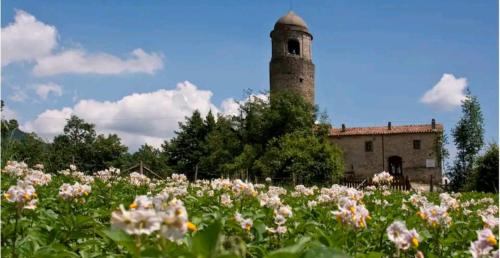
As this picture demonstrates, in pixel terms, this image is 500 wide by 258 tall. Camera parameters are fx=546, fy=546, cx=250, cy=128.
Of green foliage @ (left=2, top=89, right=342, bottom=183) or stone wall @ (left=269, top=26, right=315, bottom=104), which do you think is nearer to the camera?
green foliage @ (left=2, top=89, right=342, bottom=183)

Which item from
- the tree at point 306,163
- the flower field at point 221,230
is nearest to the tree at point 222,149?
the tree at point 306,163

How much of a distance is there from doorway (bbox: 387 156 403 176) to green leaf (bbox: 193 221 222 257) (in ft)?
147

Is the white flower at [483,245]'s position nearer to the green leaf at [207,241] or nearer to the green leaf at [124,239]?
the green leaf at [207,241]

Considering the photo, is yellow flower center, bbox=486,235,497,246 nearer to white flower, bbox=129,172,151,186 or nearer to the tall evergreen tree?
white flower, bbox=129,172,151,186

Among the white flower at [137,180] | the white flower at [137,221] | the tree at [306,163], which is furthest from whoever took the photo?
the tree at [306,163]

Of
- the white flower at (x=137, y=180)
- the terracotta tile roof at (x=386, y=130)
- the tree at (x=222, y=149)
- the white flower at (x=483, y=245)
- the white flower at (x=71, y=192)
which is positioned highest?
the terracotta tile roof at (x=386, y=130)

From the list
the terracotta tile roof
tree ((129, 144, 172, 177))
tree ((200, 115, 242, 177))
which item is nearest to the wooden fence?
tree ((200, 115, 242, 177))

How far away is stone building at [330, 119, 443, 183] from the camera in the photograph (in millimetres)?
43594

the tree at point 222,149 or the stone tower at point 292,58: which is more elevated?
the stone tower at point 292,58

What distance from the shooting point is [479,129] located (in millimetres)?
34094

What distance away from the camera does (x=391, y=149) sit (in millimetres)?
44438

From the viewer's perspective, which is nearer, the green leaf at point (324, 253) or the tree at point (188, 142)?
the green leaf at point (324, 253)

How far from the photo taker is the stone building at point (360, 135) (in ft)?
138

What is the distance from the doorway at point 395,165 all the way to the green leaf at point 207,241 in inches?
1764
